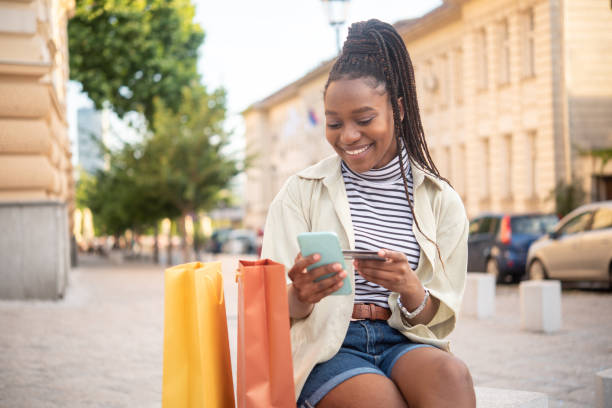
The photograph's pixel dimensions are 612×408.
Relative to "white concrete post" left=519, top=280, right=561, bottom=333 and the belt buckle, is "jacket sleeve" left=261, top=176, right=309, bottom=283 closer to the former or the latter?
the belt buckle

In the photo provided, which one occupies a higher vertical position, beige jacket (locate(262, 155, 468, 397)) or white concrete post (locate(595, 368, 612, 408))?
A: beige jacket (locate(262, 155, 468, 397))

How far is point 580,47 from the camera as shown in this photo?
29406 mm

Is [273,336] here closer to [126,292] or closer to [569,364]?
[569,364]

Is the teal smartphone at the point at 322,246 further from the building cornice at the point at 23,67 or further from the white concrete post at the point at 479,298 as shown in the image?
the building cornice at the point at 23,67

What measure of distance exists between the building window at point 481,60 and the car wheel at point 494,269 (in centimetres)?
1527

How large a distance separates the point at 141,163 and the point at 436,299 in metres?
32.7

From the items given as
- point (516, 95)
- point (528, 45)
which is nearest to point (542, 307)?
point (516, 95)

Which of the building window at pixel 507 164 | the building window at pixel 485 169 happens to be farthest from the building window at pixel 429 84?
the building window at pixel 507 164

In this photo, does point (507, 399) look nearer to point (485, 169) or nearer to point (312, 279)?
point (312, 279)

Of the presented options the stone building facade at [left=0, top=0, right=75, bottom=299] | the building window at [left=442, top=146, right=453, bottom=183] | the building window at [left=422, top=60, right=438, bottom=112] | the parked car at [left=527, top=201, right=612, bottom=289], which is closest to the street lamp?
the stone building facade at [left=0, top=0, right=75, bottom=299]

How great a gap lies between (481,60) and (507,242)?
639 inches

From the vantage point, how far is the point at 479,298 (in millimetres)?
12992

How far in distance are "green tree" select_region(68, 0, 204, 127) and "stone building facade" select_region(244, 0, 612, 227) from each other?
420cm

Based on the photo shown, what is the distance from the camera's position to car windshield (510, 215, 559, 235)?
64.6 feet
